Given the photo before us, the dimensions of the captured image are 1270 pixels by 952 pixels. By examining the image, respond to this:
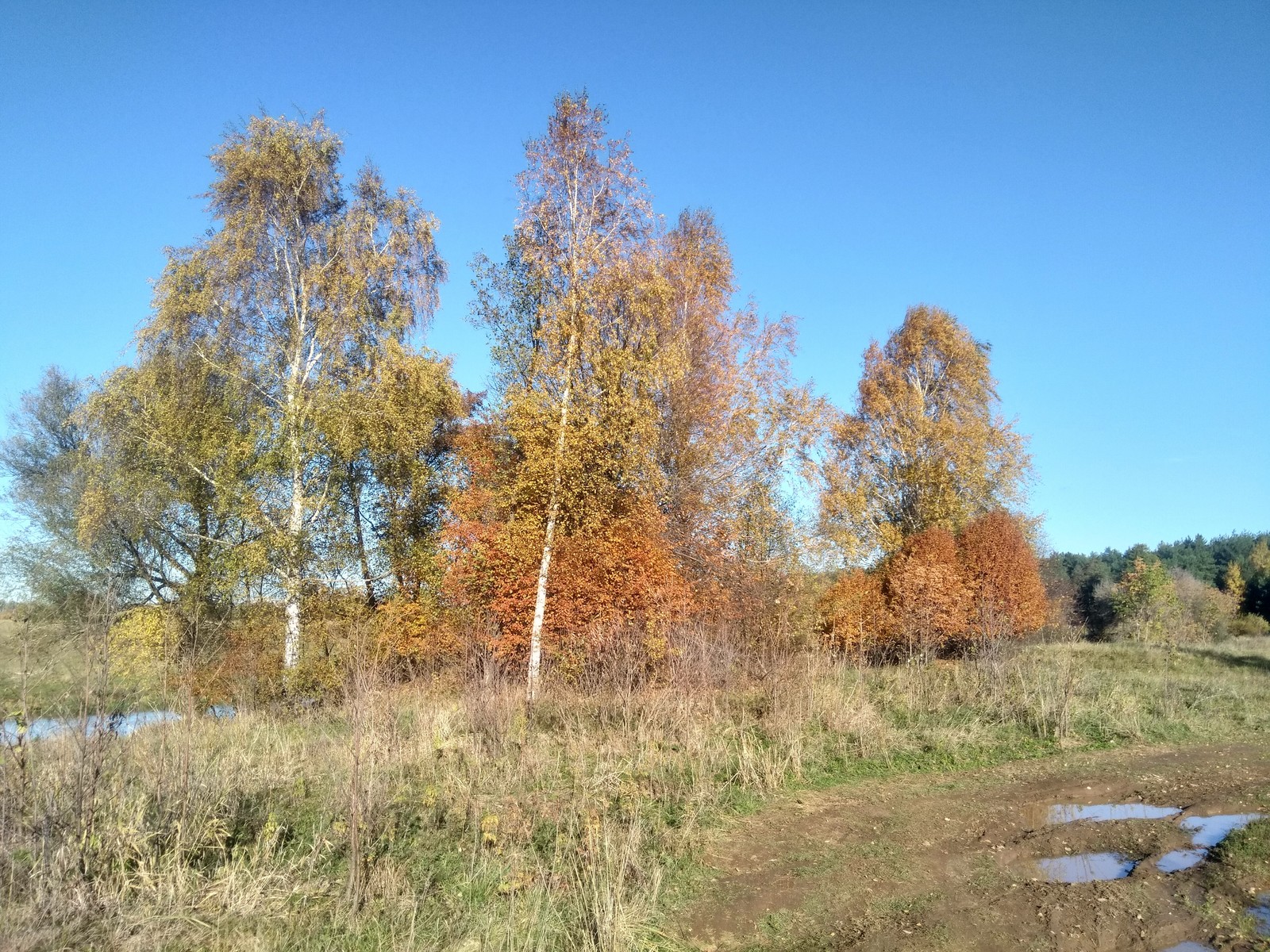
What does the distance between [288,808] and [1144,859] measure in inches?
273

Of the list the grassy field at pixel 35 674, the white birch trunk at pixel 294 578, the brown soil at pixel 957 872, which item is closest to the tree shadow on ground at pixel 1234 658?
the brown soil at pixel 957 872

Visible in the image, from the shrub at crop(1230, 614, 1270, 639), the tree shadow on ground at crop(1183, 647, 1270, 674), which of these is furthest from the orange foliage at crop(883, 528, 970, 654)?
the shrub at crop(1230, 614, 1270, 639)

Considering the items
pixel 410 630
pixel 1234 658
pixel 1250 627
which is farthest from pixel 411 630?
pixel 1250 627

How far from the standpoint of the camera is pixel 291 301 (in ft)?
55.4

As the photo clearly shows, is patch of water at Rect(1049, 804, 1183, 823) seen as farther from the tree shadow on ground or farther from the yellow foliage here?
the tree shadow on ground

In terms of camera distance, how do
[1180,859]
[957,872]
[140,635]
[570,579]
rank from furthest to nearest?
[140,635] → [570,579] → [1180,859] → [957,872]

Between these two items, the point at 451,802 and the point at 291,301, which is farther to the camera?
the point at 291,301

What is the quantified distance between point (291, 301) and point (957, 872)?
16.2m

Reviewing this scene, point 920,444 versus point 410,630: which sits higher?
point 920,444

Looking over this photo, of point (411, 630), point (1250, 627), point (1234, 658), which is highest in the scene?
point (411, 630)

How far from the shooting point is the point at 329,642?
15.2 m

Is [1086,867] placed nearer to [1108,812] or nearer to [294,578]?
[1108,812]

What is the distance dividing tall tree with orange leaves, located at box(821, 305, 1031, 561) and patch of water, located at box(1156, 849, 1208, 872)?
19.2 meters

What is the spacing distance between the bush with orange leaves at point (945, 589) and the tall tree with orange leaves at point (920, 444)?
1.03 meters
